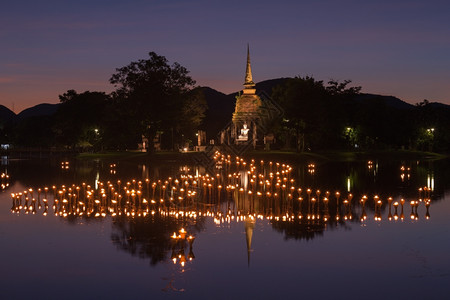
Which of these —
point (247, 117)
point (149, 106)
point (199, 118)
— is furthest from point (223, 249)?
point (247, 117)

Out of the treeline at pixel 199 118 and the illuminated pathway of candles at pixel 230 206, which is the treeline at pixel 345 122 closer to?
the treeline at pixel 199 118

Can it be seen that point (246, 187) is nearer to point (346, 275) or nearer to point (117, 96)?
point (346, 275)

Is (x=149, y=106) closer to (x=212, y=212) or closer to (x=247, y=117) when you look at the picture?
(x=247, y=117)

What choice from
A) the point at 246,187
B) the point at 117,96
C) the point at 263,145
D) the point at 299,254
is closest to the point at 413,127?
the point at 263,145

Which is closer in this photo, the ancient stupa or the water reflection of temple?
the water reflection of temple

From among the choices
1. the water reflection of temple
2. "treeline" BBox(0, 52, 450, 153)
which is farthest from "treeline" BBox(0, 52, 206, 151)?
the water reflection of temple

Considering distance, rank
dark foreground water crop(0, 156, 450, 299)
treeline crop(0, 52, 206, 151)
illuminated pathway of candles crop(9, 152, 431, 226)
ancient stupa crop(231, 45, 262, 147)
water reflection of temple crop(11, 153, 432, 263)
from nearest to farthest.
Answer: dark foreground water crop(0, 156, 450, 299), water reflection of temple crop(11, 153, 432, 263), illuminated pathway of candles crop(9, 152, 431, 226), treeline crop(0, 52, 206, 151), ancient stupa crop(231, 45, 262, 147)

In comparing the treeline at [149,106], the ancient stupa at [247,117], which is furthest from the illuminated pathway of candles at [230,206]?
the ancient stupa at [247,117]

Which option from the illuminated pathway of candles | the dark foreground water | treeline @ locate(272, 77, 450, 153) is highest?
treeline @ locate(272, 77, 450, 153)

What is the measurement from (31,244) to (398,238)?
10899 millimetres

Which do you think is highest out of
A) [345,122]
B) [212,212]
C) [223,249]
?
[345,122]

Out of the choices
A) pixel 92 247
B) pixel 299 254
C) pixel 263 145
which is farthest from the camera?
pixel 263 145

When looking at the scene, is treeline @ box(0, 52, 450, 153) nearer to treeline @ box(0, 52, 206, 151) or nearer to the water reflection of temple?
treeline @ box(0, 52, 206, 151)

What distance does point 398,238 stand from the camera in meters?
15.2
